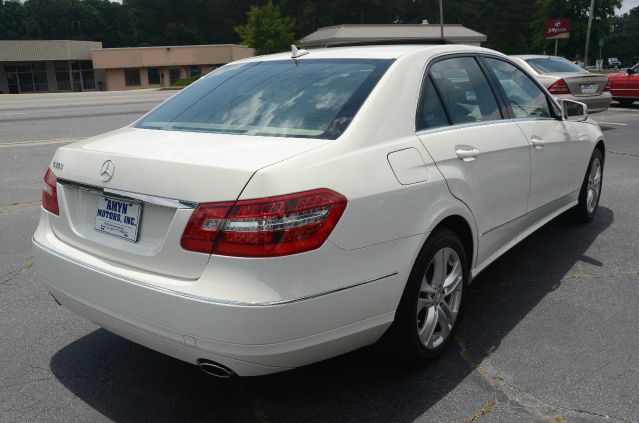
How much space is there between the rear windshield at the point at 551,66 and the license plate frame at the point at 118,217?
11453 mm

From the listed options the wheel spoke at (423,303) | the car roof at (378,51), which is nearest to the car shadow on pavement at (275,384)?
the wheel spoke at (423,303)

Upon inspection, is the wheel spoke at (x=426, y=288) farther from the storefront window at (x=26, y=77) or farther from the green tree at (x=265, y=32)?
the storefront window at (x=26, y=77)

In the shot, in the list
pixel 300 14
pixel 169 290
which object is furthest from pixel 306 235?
pixel 300 14

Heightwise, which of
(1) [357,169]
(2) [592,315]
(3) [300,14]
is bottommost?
(2) [592,315]

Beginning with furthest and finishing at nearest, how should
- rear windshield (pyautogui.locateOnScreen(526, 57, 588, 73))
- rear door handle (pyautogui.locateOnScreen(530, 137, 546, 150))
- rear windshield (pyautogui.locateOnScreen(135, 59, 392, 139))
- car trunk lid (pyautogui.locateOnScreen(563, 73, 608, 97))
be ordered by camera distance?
1. rear windshield (pyautogui.locateOnScreen(526, 57, 588, 73))
2. car trunk lid (pyautogui.locateOnScreen(563, 73, 608, 97))
3. rear door handle (pyautogui.locateOnScreen(530, 137, 546, 150))
4. rear windshield (pyautogui.locateOnScreen(135, 59, 392, 139))

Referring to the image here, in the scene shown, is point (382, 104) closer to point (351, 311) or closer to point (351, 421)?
point (351, 311)

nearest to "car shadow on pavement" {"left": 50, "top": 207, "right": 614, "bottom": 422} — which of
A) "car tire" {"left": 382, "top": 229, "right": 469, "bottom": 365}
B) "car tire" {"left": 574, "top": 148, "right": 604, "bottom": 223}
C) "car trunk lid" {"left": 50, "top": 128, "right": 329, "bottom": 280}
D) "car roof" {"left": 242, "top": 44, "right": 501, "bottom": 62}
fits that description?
"car tire" {"left": 382, "top": 229, "right": 469, "bottom": 365}

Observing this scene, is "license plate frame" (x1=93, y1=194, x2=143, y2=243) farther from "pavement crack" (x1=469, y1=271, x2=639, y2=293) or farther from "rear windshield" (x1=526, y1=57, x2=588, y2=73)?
"rear windshield" (x1=526, y1=57, x2=588, y2=73)

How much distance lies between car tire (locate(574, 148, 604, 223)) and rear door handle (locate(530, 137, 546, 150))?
1.42 meters

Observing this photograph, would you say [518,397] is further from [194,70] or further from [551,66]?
[194,70]

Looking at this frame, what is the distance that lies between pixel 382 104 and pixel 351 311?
40.4 inches

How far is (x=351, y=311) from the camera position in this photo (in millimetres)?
2479

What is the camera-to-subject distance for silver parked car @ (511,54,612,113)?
11.8 meters

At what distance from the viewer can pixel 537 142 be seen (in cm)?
405
